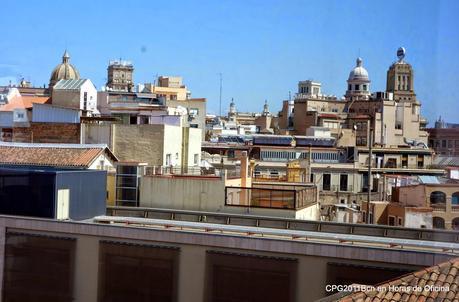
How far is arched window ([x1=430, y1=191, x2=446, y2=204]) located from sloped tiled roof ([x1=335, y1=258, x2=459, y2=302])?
4.75 m

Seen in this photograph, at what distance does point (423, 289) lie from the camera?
245 centimetres

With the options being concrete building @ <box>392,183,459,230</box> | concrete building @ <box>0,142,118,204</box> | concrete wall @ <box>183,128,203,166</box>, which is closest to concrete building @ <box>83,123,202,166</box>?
concrete wall @ <box>183,128,203,166</box>

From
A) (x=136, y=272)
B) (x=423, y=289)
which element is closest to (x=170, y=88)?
(x=136, y=272)

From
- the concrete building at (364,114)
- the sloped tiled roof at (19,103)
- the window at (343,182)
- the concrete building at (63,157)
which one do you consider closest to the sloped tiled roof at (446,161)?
the window at (343,182)

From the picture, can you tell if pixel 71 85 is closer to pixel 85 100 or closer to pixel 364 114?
pixel 85 100

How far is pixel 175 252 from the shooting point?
178 inches

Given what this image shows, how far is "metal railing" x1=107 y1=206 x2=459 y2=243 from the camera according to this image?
15.6ft

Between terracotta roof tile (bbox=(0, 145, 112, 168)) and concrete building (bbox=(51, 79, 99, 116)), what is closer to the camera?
terracotta roof tile (bbox=(0, 145, 112, 168))

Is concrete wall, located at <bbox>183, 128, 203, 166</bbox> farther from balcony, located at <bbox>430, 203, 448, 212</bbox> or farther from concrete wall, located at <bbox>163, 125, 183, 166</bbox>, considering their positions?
balcony, located at <bbox>430, 203, 448, 212</bbox>

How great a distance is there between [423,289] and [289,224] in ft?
8.37

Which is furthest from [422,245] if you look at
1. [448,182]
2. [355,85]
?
[355,85]

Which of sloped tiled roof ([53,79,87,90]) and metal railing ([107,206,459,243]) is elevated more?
sloped tiled roof ([53,79,87,90])

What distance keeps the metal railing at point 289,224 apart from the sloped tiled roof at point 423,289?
1.67m

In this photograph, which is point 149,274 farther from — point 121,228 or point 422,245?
point 422,245
